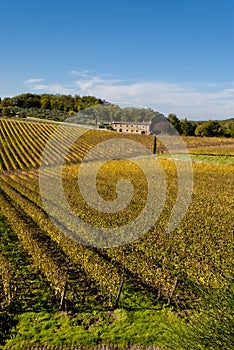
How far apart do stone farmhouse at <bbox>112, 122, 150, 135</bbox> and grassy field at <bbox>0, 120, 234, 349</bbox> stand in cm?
3133

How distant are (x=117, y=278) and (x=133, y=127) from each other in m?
50.4

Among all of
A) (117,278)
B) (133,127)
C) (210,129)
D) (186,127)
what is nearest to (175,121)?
(186,127)

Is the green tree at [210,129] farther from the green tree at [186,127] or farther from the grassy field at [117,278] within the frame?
the grassy field at [117,278]

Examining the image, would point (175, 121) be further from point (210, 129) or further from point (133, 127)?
point (133, 127)

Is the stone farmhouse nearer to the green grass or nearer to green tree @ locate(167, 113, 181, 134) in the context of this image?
green tree @ locate(167, 113, 181, 134)

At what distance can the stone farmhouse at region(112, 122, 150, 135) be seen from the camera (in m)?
56.0

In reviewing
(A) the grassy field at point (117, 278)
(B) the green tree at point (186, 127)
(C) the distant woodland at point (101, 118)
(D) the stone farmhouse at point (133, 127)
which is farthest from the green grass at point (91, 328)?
(B) the green tree at point (186, 127)

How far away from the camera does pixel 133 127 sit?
197ft

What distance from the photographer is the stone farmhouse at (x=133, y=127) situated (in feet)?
184

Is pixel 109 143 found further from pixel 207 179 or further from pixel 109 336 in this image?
pixel 109 336

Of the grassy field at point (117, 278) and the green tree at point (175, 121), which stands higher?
the green tree at point (175, 121)

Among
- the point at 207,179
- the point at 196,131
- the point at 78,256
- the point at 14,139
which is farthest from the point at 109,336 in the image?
the point at 196,131

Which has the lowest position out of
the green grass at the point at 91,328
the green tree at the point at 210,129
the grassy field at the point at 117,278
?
the green grass at the point at 91,328

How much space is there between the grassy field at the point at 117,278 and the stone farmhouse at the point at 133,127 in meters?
31.3
